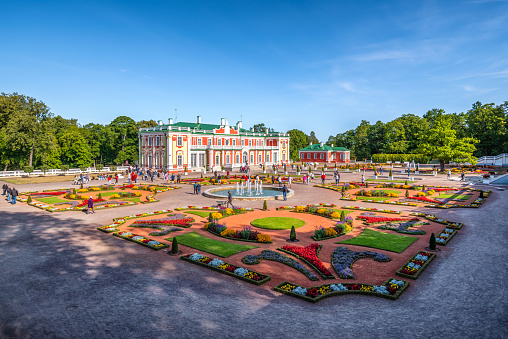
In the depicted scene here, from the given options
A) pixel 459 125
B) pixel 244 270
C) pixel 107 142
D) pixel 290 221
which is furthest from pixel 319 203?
pixel 459 125

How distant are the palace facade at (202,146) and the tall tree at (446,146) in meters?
37.5

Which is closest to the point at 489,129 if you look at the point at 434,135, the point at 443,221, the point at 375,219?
the point at 434,135

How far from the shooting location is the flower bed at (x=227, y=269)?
1299cm

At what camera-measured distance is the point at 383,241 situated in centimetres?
1809

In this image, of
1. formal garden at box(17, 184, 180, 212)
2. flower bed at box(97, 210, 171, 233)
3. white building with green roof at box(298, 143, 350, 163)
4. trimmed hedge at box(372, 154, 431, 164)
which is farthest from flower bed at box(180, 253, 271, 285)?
white building with green roof at box(298, 143, 350, 163)

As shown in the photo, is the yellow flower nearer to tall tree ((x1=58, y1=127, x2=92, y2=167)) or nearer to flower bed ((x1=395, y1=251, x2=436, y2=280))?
flower bed ((x1=395, y1=251, x2=436, y2=280))

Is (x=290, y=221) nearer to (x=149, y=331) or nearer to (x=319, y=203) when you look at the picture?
(x=319, y=203)

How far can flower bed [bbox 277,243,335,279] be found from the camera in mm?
13750

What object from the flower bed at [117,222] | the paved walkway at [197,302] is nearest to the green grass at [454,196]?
the paved walkway at [197,302]

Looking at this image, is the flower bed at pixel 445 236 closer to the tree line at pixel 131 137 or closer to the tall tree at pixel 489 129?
the tree line at pixel 131 137

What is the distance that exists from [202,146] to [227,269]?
5807 cm

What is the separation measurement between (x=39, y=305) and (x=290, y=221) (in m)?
15.8

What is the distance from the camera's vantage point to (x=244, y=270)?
536 inches

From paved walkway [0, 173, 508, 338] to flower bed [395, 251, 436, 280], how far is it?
14.1 inches
